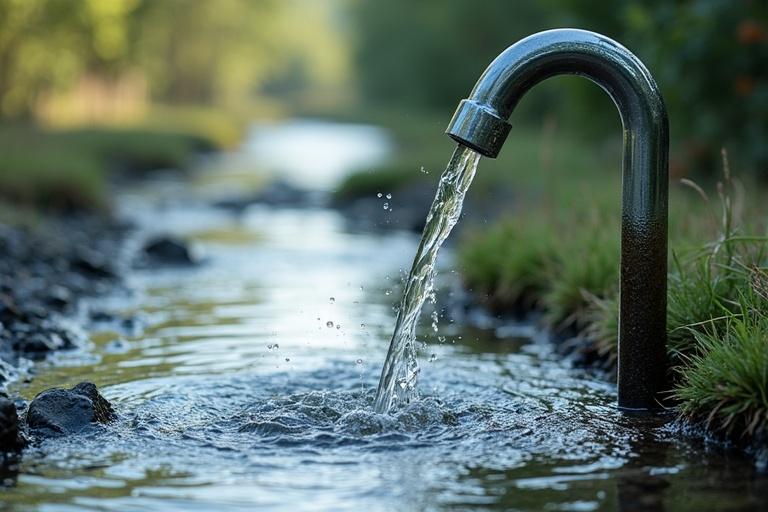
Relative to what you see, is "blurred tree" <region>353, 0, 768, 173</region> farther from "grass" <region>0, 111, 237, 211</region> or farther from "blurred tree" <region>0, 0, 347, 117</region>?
"blurred tree" <region>0, 0, 347, 117</region>

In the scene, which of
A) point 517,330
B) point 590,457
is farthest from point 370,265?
point 590,457

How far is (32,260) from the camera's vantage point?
11195 millimetres

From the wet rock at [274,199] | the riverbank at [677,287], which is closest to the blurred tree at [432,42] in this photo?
the wet rock at [274,199]

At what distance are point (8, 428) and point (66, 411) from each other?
0.45m

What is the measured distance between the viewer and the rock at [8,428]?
4.89 meters

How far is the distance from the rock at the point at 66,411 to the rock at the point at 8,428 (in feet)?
0.80

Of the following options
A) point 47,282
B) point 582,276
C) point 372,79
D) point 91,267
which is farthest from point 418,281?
point 372,79

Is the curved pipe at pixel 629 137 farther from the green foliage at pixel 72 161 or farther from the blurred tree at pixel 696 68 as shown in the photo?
the green foliage at pixel 72 161

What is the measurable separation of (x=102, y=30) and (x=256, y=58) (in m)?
44.1

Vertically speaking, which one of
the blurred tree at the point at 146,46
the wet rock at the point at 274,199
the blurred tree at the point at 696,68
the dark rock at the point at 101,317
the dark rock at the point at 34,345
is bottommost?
the dark rock at the point at 34,345

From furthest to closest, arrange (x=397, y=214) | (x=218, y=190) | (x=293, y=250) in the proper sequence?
(x=218, y=190) → (x=397, y=214) → (x=293, y=250)

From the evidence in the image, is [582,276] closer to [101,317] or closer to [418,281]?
[418,281]

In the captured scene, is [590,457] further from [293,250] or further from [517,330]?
[293,250]

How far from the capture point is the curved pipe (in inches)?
196
